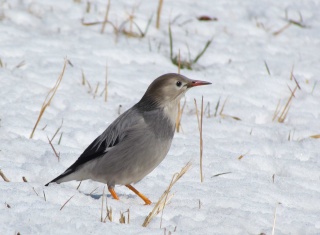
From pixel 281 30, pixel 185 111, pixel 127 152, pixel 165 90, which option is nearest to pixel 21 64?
pixel 185 111

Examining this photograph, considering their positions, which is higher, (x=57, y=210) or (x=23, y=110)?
(x=57, y=210)

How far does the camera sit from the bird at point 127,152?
215 inches

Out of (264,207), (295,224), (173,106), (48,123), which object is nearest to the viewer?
(295,224)

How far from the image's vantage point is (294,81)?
8.64 metres

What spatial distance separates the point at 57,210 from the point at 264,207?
5.15ft

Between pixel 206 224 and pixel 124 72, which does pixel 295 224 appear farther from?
pixel 124 72

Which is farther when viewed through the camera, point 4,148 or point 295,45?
point 295,45

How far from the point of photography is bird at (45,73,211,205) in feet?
17.9

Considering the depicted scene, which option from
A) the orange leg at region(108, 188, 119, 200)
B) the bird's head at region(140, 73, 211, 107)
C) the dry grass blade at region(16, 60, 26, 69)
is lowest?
the dry grass blade at region(16, 60, 26, 69)

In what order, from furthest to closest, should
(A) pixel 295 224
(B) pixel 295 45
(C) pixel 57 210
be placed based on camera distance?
1. (B) pixel 295 45
2. (A) pixel 295 224
3. (C) pixel 57 210

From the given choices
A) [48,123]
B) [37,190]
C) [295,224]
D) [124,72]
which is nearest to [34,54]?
[124,72]

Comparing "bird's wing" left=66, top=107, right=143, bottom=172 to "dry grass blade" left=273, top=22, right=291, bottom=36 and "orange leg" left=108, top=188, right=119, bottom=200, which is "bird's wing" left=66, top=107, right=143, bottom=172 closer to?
"orange leg" left=108, top=188, right=119, bottom=200

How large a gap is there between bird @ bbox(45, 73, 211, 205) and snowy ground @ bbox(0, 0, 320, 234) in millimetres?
205

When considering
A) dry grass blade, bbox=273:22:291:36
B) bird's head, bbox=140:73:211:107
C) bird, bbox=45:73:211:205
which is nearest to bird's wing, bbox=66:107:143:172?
bird, bbox=45:73:211:205
